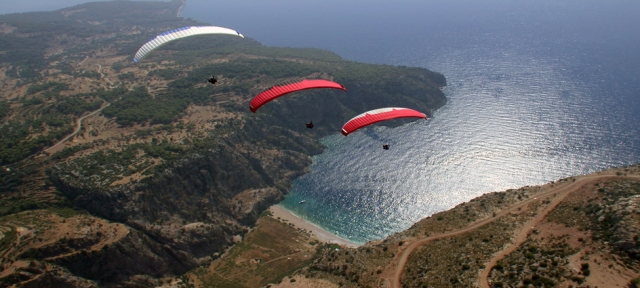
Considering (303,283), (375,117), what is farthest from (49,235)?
(375,117)

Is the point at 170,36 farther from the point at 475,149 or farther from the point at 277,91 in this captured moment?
the point at 475,149

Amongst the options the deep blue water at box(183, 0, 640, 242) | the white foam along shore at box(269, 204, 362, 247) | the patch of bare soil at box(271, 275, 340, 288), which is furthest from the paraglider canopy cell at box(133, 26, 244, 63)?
the deep blue water at box(183, 0, 640, 242)

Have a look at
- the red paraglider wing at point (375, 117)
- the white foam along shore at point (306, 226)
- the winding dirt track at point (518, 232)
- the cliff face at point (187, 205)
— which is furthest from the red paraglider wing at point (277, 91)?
the white foam along shore at point (306, 226)

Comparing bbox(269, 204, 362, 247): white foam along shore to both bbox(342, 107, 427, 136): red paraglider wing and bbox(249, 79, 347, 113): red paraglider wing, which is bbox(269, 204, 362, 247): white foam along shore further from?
bbox(249, 79, 347, 113): red paraglider wing

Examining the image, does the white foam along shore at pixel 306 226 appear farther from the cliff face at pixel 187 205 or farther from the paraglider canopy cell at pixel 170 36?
the paraglider canopy cell at pixel 170 36

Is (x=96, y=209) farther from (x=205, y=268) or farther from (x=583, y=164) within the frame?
(x=583, y=164)

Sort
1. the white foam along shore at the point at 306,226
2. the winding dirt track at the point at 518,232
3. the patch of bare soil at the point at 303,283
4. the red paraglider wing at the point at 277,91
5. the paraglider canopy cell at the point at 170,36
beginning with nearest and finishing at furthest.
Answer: the winding dirt track at the point at 518,232 → the red paraglider wing at the point at 277,91 → the patch of bare soil at the point at 303,283 → the paraglider canopy cell at the point at 170,36 → the white foam along shore at the point at 306,226
